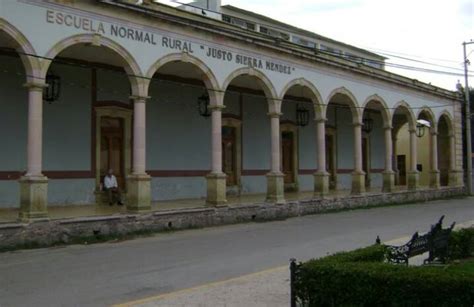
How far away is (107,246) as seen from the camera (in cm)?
1401

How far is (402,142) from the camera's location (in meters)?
46.0

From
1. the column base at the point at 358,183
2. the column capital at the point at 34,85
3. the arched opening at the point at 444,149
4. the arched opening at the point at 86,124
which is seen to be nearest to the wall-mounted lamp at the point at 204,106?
the arched opening at the point at 86,124

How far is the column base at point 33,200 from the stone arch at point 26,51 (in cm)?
252

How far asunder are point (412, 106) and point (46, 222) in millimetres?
22153

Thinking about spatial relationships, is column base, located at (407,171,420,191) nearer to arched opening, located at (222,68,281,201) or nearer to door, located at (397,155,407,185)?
arched opening, located at (222,68,281,201)

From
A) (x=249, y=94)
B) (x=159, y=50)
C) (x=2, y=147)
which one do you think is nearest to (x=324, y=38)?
(x=249, y=94)

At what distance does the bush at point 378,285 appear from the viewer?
579 cm

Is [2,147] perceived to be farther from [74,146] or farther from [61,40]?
[61,40]

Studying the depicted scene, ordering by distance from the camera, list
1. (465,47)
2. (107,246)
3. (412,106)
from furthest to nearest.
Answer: (465,47) < (412,106) < (107,246)

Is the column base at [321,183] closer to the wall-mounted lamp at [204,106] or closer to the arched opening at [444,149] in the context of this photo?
the wall-mounted lamp at [204,106]

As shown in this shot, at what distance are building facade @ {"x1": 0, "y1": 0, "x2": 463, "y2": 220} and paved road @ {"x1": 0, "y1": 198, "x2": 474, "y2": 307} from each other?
215cm

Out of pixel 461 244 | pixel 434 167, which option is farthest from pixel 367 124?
pixel 461 244

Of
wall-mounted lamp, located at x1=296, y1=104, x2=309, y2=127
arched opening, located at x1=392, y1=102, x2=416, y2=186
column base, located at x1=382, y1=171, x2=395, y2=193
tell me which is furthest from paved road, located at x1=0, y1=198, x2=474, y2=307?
arched opening, located at x1=392, y1=102, x2=416, y2=186

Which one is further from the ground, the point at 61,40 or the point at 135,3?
the point at 135,3
